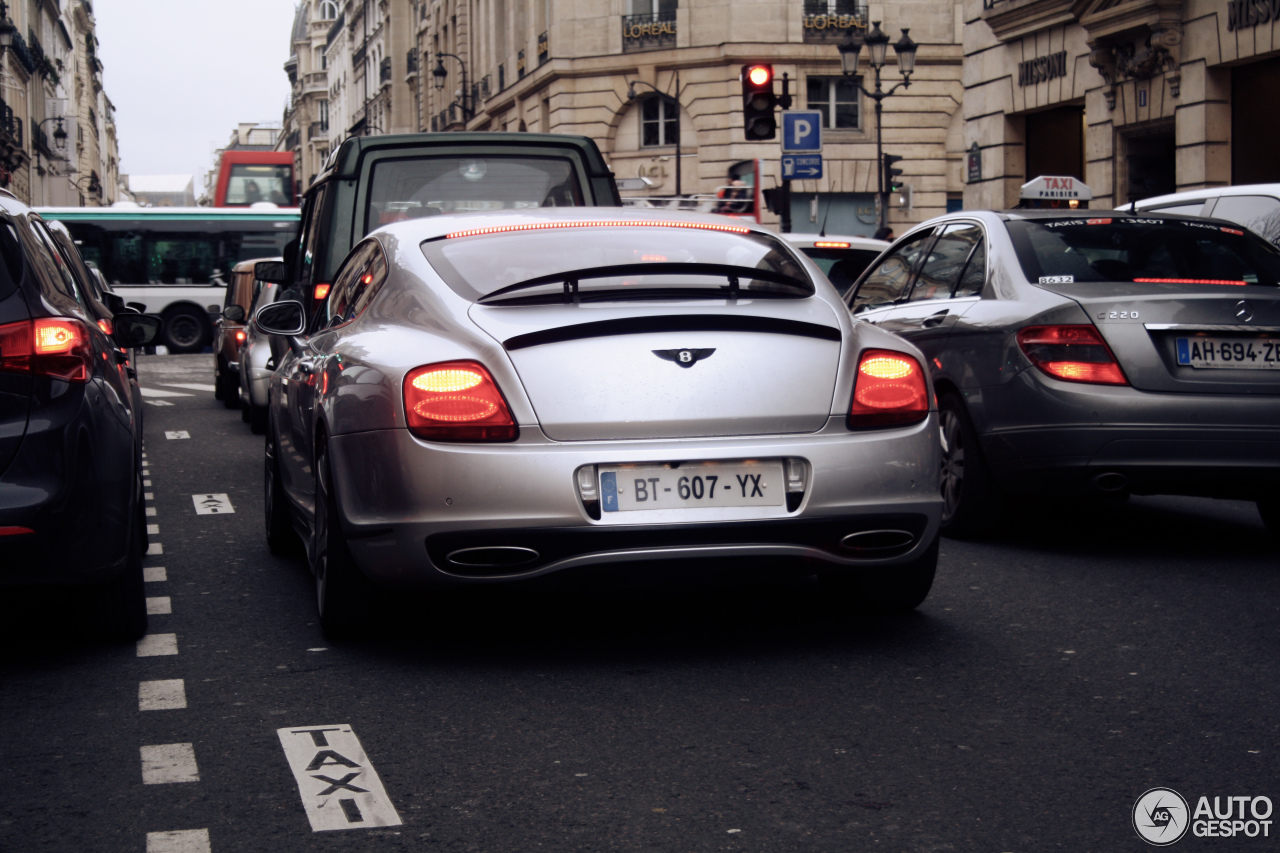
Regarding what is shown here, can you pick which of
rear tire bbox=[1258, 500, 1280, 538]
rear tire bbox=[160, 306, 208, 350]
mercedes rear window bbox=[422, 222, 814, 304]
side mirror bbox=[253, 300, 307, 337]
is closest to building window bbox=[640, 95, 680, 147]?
rear tire bbox=[160, 306, 208, 350]

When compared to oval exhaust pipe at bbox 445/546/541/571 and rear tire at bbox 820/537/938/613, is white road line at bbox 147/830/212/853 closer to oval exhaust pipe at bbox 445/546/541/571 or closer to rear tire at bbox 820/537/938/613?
oval exhaust pipe at bbox 445/546/541/571

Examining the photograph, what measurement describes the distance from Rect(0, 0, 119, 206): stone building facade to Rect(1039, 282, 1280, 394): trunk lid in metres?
28.9

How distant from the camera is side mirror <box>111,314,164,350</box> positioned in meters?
7.04

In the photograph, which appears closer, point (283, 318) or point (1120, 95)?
point (283, 318)

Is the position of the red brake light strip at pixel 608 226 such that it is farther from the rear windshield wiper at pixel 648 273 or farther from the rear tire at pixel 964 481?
the rear tire at pixel 964 481

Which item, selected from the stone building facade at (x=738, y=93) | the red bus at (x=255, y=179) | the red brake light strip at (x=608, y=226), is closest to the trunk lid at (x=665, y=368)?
the red brake light strip at (x=608, y=226)

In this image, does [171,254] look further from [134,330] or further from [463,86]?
[134,330]

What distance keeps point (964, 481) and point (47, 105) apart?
7769 centimetres

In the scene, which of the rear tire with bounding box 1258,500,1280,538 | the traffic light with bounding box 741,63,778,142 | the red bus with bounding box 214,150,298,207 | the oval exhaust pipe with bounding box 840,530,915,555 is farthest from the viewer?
the red bus with bounding box 214,150,298,207

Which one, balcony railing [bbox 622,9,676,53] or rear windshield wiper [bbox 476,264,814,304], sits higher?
balcony railing [bbox 622,9,676,53]

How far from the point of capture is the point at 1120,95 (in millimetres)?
22094

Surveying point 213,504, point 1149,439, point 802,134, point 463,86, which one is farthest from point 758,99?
point 463,86

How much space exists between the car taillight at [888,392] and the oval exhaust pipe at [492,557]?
3.32 ft

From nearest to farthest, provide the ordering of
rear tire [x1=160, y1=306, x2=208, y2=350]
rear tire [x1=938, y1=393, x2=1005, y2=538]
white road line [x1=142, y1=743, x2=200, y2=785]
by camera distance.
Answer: white road line [x1=142, y1=743, x2=200, y2=785] < rear tire [x1=938, y1=393, x2=1005, y2=538] < rear tire [x1=160, y1=306, x2=208, y2=350]
